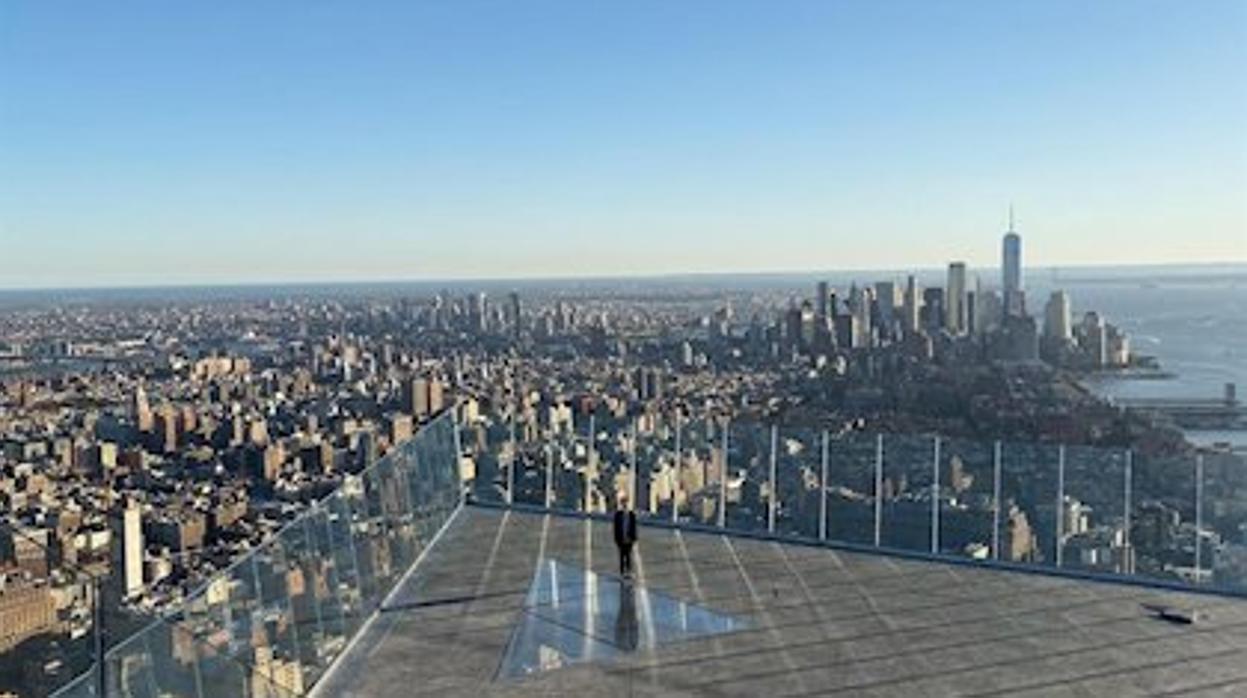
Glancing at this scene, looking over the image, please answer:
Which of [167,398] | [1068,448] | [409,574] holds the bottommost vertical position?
[167,398]

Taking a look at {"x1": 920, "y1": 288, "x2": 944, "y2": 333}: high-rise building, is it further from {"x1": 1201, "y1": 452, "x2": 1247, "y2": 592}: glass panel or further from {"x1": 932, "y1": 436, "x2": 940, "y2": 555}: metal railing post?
{"x1": 1201, "y1": 452, "x2": 1247, "y2": 592}: glass panel

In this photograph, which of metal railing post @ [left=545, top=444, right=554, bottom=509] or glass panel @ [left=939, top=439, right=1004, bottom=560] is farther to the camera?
metal railing post @ [left=545, top=444, right=554, bottom=509]

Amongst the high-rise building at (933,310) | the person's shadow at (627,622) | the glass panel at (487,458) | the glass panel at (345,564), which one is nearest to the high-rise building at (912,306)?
the high-rise building at (933,310)

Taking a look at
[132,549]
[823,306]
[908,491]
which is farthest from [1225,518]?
[823,306]

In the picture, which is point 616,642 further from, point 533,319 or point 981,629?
point 533,319

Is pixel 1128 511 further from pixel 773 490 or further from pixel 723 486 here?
pixel 723 486

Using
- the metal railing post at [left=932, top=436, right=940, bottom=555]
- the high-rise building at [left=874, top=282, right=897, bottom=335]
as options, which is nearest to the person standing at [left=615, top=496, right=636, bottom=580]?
the metal railing post at [left=932, top=436, right=940, bottom=555]

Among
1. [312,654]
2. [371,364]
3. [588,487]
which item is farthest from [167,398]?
[312,654]
